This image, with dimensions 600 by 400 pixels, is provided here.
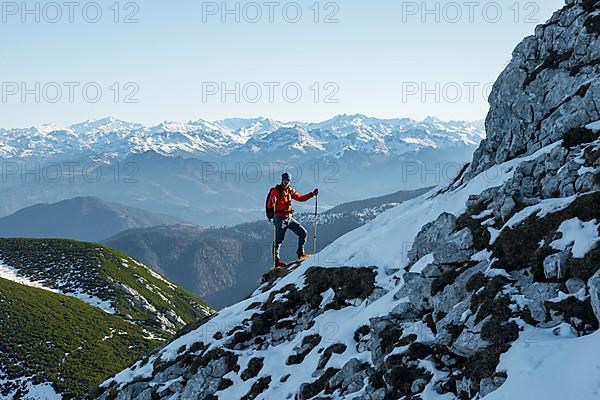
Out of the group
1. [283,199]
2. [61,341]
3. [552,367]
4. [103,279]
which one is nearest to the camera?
[552,367]

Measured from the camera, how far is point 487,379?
13.3 meters

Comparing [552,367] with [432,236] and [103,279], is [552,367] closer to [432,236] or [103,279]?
[432,236]

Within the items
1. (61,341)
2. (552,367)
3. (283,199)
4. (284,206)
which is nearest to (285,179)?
(283,199)

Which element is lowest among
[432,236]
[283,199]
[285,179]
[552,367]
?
[552,367]

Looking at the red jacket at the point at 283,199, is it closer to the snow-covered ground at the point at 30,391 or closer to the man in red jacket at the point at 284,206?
the man in red jacket at the point at 284,206

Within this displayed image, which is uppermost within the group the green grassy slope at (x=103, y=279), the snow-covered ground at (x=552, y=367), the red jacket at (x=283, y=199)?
the red jacket at (x=283, y=199)

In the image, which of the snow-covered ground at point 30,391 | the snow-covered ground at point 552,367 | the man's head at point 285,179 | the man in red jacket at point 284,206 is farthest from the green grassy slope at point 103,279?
the snow-covered ground at point 552,367

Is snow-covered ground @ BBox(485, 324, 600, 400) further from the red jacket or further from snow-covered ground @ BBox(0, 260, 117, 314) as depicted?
snow-covered ground @ BBox(0, 260, 117, 314)

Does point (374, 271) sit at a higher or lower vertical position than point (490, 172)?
lower

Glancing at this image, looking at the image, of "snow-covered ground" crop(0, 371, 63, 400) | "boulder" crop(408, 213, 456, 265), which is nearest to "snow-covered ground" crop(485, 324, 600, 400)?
"boulder" crop(408, 213, 456, 265)

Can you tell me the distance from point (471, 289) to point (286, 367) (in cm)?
895

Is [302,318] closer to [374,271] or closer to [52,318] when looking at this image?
[374,271]

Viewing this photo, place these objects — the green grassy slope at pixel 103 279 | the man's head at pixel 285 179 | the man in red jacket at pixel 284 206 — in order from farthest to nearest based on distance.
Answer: the green grassy slope at pixel 103 279
the man in red jacket at pixel 284 206
the man's head at pixel 285 179

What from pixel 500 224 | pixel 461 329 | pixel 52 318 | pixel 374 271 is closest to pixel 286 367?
pixel 374 271
